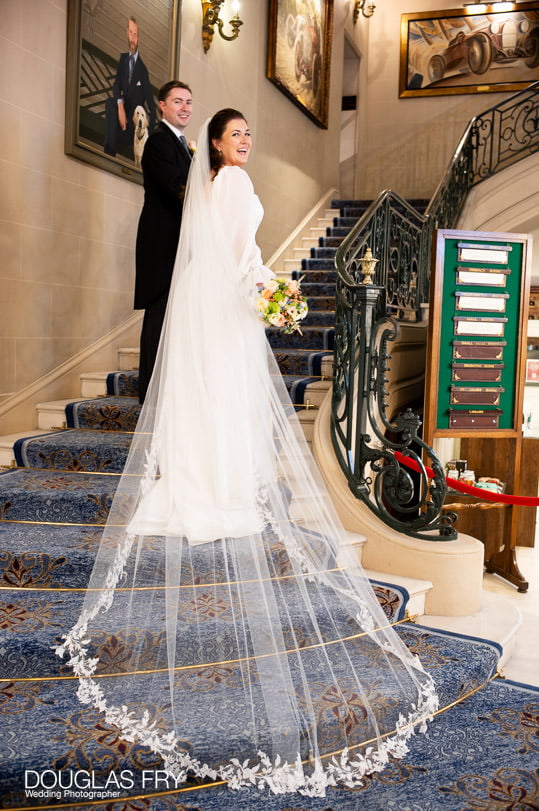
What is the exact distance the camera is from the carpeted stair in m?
2.22

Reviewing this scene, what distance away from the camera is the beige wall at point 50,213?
14.6 feet

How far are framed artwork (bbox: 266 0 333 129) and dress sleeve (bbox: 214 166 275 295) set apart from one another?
18.5 ft

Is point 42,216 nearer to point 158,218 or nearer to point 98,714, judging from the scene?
point 158,218

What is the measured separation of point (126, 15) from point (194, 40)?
1.12m

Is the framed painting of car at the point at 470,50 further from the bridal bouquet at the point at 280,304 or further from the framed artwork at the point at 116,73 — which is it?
the bridal bouquet at the point at 280,304

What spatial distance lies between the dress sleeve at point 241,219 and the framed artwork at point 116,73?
2.12m

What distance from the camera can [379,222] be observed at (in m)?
5.33

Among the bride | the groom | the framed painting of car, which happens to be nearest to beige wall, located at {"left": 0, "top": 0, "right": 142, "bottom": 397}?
the groom

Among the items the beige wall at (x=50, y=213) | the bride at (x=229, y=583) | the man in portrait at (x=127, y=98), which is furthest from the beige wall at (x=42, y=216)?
the bride at (x=229, y=583)

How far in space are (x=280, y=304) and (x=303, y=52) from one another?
7211 millimetres

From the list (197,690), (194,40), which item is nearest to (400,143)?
(194,40)

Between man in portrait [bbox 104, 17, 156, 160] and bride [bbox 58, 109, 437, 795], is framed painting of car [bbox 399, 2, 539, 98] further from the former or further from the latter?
bride [bbox 58, 109, 437, 795]

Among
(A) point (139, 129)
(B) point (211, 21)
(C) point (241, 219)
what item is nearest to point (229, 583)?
(C) point (241, 219)

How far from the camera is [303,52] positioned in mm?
9164
